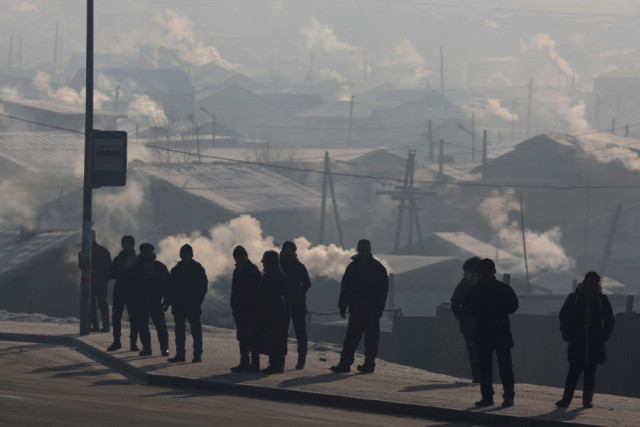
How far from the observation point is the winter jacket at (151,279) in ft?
67.1

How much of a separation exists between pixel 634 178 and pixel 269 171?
28077 mm

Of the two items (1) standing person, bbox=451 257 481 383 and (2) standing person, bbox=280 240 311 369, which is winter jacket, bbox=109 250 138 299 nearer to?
(2) standing person, bbox=280 240 311 369

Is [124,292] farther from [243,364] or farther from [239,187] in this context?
[239,187]

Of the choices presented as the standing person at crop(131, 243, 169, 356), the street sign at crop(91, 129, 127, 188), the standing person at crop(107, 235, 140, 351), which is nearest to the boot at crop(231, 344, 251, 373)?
the standing person at crop(131, 243, 169, 356)

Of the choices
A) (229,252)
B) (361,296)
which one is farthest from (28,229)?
(361,296)

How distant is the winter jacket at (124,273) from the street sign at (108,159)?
3.15m

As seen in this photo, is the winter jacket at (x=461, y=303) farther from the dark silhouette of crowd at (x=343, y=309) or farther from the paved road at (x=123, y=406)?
the paved road at (x=123, y=406)

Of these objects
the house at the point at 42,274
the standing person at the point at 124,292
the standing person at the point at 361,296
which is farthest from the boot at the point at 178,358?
the house at the point at 42,274

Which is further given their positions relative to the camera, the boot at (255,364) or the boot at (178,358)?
the boot at (178,358)

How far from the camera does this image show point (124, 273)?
826 inches

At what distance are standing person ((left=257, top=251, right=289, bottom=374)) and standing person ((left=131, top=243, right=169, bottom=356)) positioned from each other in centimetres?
272

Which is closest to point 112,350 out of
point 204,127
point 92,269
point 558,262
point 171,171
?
point 92,269

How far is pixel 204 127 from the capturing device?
18175 centimetres

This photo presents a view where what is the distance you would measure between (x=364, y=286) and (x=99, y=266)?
27.3ft
